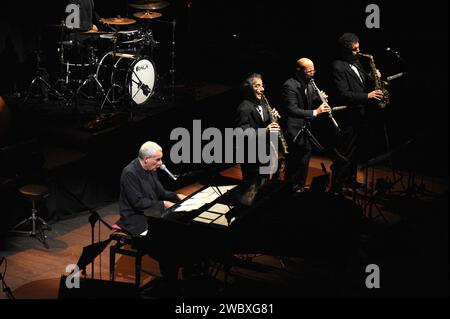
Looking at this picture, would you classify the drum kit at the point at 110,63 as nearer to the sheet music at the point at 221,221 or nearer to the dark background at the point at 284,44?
the dark background at the point at 284,44

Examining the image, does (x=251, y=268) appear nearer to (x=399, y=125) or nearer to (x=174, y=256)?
(x=174, y=256)

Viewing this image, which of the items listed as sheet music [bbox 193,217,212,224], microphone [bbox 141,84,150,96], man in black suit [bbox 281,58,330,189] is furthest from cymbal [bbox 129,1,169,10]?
sheet music [bbox 193,217,212,224]

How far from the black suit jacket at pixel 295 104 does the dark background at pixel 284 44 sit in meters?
1.44

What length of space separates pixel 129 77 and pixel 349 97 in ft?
8.82

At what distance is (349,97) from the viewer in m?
10.3
